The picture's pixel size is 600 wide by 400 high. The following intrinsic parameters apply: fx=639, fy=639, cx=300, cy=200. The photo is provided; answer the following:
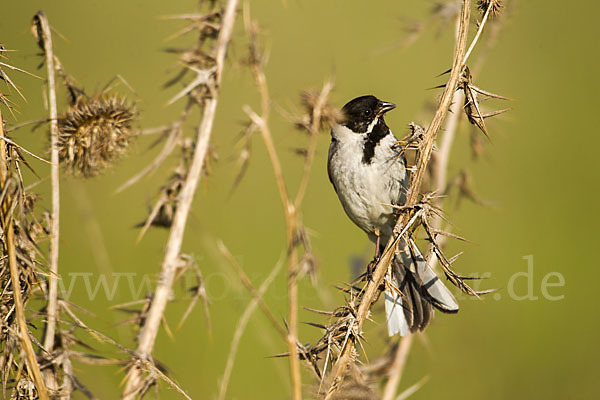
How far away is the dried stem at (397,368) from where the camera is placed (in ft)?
9.36

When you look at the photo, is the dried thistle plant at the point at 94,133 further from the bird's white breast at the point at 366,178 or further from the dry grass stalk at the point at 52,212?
the bird's white breast at the point at 366,178

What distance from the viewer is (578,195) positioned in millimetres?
6594

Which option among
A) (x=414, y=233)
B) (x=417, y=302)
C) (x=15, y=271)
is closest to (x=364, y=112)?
(x=417, y=302)

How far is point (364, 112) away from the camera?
3.34 metres

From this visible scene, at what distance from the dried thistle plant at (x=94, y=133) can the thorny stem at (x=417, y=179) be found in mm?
1180

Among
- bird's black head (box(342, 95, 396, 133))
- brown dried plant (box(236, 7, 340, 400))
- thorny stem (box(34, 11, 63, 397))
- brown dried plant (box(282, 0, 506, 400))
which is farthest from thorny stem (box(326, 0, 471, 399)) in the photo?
bird's black head (box(342, 95, 396, 133))

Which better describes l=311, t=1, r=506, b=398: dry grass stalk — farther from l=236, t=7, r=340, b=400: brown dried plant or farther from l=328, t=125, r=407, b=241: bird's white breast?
l=328, t=125, r=407, b=241: bird's white breast

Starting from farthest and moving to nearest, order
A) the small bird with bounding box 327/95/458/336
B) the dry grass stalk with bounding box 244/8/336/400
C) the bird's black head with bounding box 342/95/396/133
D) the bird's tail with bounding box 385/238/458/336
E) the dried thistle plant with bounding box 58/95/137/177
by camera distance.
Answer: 1. the bird's black head with bounding box 342/95/396/133
2. the small bird with bounding box 327/95/458/336
3. the bird's tail with bounding box 385/238/458/336
4. the dried thistle plant with bounding box 58/95/137/177
5. the dry grass stalk with bounding box 244/8/336/400

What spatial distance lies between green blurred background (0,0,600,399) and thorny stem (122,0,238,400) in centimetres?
142

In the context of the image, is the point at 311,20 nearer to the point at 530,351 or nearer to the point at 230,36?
the point at 530,351

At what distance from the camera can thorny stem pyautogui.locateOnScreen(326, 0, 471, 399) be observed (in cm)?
176

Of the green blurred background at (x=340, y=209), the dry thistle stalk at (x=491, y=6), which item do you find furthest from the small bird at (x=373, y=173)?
the dry thistle stalk at (x=491, y=6)

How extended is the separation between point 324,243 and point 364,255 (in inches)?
101

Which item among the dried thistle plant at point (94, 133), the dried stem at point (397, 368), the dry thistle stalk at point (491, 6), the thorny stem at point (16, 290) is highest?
the dry thistle stalk at point (491, 6)
